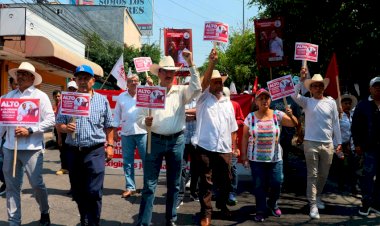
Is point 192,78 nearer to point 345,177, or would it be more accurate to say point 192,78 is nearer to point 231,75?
point 345,177

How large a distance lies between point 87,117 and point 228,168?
207 cm

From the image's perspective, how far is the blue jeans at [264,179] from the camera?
19.2ft

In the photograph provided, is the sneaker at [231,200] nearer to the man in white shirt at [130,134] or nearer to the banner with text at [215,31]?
the man in white shirt at [130,134]

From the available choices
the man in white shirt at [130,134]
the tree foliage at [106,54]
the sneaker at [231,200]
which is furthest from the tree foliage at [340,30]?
the tree foliage at [106,54]

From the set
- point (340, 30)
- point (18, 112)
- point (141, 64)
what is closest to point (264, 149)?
point (141, 64)

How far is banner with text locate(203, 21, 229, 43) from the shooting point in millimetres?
5691

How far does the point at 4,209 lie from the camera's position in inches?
241

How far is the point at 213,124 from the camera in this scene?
553cm

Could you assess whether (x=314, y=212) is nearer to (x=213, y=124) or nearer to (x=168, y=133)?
(x=213, y=124)

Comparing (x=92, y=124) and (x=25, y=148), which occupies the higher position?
(x=92, y=124)

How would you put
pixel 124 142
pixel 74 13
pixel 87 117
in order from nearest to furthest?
1. pixel 87 117
2. pixel 124 142
3. pixel 74 13

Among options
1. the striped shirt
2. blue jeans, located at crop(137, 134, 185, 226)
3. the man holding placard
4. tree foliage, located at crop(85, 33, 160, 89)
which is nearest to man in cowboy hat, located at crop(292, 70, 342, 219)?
blue jeans, located at crop(137, 134, 185, 226)

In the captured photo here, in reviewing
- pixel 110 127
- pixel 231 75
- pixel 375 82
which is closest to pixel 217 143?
pixel 110 127

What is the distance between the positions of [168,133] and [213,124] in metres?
0.76
